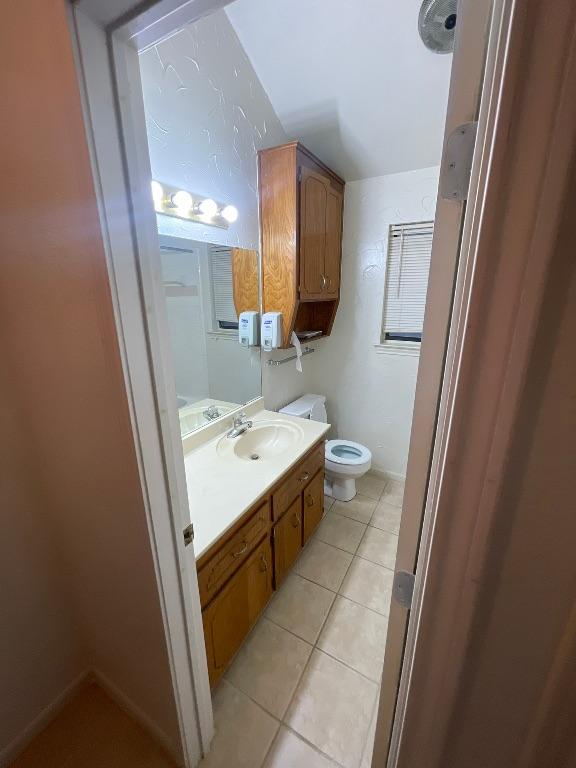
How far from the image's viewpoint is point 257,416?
2.03m

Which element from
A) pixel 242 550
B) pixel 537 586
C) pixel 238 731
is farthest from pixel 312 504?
pixel 537 586

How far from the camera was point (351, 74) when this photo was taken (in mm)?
1589

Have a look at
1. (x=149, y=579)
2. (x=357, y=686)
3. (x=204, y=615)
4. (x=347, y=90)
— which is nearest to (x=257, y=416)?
(x=204, y=615)

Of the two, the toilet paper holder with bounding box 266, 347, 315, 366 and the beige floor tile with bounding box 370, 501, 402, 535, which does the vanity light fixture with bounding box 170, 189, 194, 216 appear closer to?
the toilet paper holder with bounding box 266, 347, 315, 366

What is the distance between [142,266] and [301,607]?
1.74 m

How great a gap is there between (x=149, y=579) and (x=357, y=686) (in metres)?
1.09

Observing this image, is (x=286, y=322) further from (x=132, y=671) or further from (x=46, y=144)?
(x=132, y=671)

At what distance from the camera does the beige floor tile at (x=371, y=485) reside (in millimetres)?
2525

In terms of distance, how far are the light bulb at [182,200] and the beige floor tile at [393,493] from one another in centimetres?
230

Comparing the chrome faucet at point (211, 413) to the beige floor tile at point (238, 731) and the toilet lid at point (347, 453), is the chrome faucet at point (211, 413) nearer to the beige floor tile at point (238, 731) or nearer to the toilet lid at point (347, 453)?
the toilet lid at point (347, 453)

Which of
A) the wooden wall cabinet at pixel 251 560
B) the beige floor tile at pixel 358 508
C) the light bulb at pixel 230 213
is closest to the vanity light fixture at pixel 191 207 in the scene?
the light bulb at pixel 230 213

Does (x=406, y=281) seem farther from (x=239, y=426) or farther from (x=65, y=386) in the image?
(x=65, y=386)

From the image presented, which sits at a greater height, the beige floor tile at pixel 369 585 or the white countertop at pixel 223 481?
the white countertop at pixel 223 481

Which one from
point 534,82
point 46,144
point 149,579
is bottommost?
point 149,579
